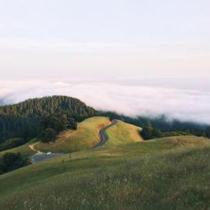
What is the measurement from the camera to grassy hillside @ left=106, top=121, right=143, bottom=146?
162 meters

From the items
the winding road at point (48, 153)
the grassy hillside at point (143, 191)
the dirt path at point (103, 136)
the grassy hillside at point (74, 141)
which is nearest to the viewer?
the grassy hillside at point (143, 191)

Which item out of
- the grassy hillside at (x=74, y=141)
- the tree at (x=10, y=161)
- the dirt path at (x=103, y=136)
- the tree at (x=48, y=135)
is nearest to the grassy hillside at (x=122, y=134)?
the dirt path at (x=103, y=136)

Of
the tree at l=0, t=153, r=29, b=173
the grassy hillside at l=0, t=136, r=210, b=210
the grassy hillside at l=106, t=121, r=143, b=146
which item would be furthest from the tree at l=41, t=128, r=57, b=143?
the grassy hillside at l=0, t=136, r=210, b=210

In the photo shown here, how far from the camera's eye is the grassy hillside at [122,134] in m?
162

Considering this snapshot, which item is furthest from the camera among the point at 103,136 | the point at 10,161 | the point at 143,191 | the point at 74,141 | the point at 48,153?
the point at 103,136

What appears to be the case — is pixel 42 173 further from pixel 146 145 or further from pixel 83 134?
pixel 83 134

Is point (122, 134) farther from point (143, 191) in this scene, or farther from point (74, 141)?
point (143, 191)

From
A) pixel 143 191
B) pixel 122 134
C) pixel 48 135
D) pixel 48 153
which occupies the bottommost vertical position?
pixel 48 153

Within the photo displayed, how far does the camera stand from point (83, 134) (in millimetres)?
163375

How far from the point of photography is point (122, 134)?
6767 inches

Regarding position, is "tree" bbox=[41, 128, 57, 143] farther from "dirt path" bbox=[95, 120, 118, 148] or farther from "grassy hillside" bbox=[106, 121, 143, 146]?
"grassy hillside" bbox=[106, 121, 143, 146]

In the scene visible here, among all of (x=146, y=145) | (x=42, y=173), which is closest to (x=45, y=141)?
(x=146, y=145)

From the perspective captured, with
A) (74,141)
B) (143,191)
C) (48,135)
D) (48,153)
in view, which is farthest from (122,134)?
(143,191)

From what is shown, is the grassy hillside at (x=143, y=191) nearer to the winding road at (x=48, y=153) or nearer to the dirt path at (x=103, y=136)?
the winding road at (x=48, y=153)
